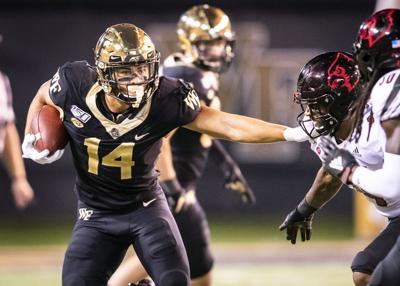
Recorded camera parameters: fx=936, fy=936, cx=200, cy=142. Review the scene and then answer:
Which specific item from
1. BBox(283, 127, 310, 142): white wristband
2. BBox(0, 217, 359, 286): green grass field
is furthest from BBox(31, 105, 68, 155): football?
BBox(0, 217, 359, 286): green grass field

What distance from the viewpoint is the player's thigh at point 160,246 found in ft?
14.1

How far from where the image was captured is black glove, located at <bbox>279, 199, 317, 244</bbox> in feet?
15.5

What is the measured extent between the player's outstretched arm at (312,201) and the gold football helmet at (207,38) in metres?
1.39

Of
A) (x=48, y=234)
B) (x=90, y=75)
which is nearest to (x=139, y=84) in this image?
(x=90, y=75)

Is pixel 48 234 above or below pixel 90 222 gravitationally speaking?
below

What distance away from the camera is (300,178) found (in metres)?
9.63

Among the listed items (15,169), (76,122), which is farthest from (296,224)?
(15,169)

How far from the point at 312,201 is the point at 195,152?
3.79 feet

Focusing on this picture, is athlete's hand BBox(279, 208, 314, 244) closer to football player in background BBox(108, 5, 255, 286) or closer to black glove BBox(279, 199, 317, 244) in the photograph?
black glove BBox(279, 199, 317, 244)

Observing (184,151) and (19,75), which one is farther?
(19,75)

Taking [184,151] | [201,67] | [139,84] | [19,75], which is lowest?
[19,75]

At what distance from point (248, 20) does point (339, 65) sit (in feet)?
16.9

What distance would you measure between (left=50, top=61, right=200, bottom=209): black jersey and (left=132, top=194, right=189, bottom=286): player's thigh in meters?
0.12

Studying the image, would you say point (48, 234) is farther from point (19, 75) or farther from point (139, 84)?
point (139, 84)
